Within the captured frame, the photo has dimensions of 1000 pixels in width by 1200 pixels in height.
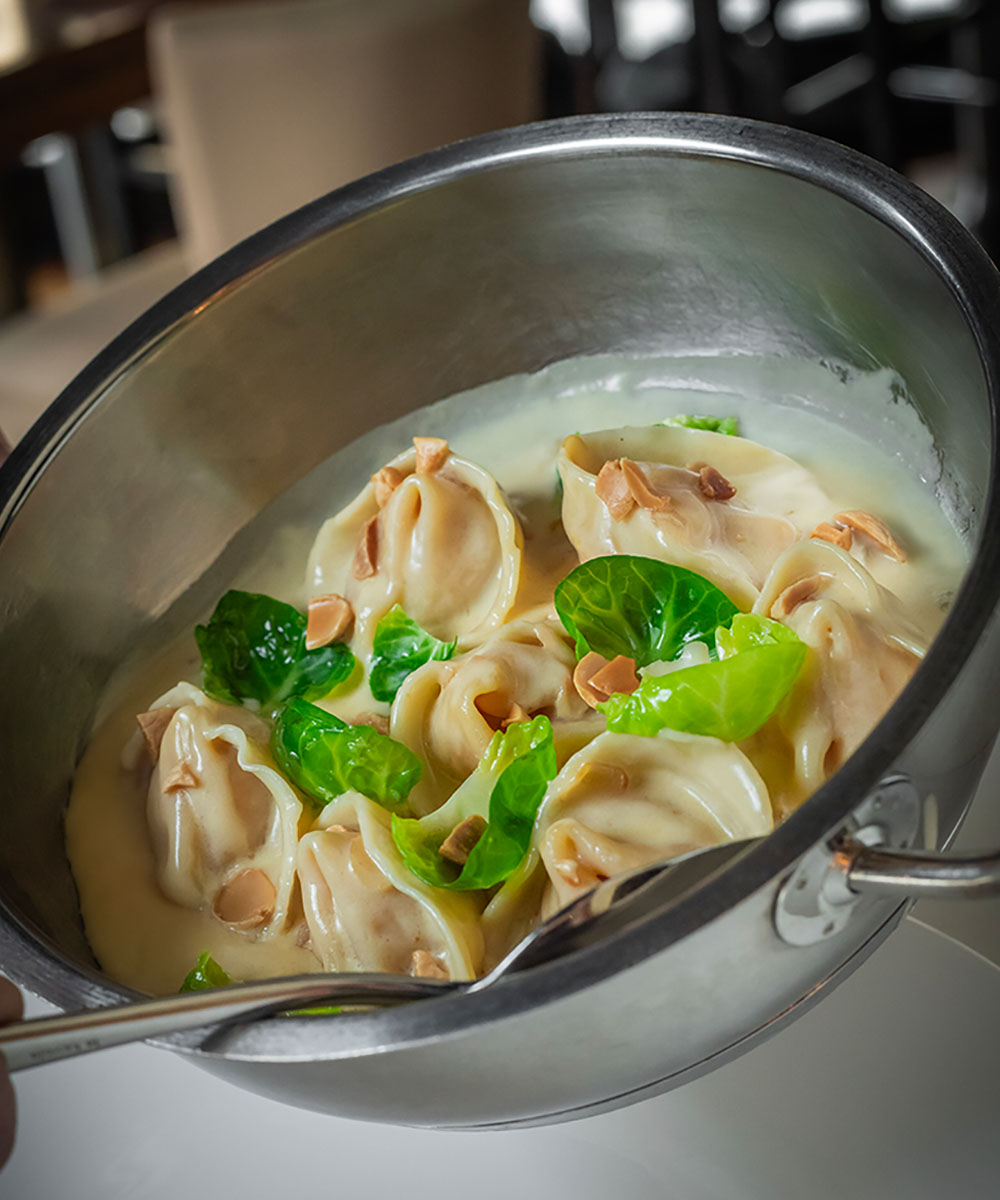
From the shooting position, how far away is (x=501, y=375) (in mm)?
1086

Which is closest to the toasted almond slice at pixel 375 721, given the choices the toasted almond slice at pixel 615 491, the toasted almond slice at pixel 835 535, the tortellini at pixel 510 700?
the tortellini at pixel 510 700

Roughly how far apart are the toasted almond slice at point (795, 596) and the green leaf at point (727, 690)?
0.18 feet

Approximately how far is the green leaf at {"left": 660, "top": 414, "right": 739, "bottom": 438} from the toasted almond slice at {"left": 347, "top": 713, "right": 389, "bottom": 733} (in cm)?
32

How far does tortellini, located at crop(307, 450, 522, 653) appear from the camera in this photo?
37.7 inches

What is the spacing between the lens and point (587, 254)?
1013 millimetres

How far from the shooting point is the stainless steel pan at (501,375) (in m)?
0.50

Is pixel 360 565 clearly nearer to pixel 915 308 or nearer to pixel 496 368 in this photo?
pixel 496 368

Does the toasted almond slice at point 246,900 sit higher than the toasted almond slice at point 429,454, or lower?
lower

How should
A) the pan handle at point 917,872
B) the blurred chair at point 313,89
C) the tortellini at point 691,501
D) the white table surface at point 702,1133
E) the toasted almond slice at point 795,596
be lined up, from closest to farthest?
the pan handle at point 917,872
the white table surface at point 702,1133
the toasted almond slice at point 795,596
the tortellini at point 691,501
the blurred chair at point 313,89

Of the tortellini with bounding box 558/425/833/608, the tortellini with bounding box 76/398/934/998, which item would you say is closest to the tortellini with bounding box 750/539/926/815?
the tortellini with bounding box 76/398/934/998

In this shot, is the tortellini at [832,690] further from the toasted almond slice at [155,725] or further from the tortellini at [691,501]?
the toasted almond slice at [155,725]

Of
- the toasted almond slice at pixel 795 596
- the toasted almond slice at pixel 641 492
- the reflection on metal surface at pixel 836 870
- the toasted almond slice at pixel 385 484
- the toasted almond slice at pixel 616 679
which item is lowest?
the toasted almond slice at pixel 616 679

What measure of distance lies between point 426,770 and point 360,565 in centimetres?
20

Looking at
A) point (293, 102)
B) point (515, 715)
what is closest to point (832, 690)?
point (515, 715)
